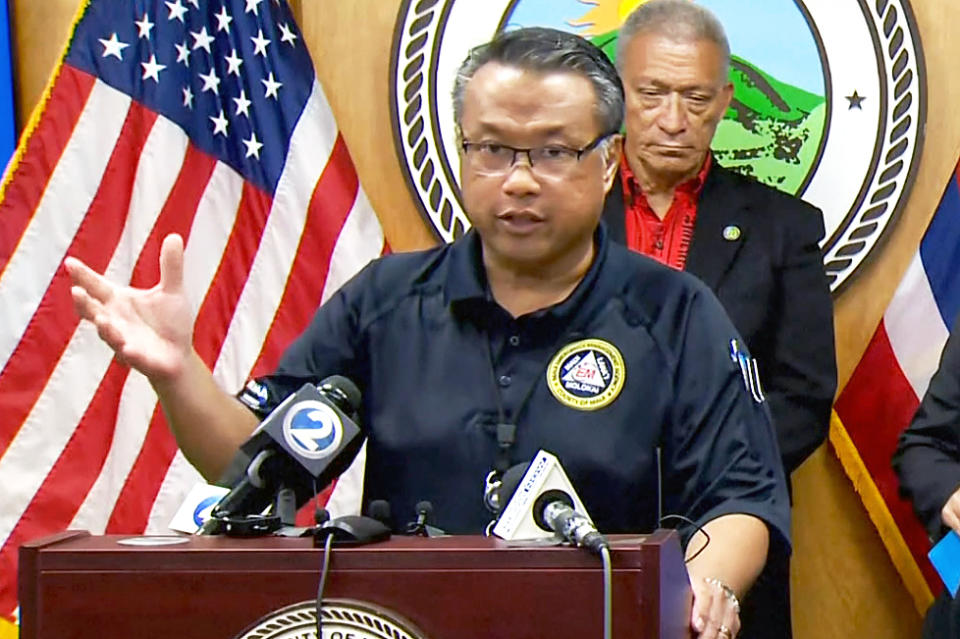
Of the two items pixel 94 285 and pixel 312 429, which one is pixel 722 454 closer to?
pixel 312 429

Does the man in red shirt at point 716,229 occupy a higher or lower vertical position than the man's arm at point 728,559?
higher

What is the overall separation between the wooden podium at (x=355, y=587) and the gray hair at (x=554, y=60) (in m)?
0.80

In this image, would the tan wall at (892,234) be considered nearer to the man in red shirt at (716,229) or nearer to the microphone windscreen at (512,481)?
the man in red shirt at (716,229)

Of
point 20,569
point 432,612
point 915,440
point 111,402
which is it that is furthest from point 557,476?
point 111,402

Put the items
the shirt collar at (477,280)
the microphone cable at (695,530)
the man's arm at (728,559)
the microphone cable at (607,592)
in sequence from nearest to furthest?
1. the microphone cable at (607,592)
2. the man's arm at (728,559)
3. the microphone cable at (695,530)
4. the shirt collar at (477,280)

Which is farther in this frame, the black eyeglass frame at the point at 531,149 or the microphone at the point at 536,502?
the black eyeglass frame at the point at 531,149

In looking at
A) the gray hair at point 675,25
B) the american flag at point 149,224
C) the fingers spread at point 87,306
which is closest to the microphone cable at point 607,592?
the fingers spread at point 87,306

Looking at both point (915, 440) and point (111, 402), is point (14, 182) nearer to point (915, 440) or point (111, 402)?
point (111, 402)

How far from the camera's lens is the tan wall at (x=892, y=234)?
366 cm

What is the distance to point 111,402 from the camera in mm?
3488

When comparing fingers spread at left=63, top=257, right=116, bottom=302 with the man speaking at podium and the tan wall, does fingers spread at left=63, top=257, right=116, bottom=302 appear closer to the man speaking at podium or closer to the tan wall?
the man speaking at podium

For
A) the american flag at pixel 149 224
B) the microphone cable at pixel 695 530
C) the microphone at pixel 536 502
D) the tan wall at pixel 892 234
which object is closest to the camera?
the microphone at pixel 536 502

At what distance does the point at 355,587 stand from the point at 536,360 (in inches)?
27.8

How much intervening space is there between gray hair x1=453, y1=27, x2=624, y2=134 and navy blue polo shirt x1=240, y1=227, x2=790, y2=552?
231 mm
